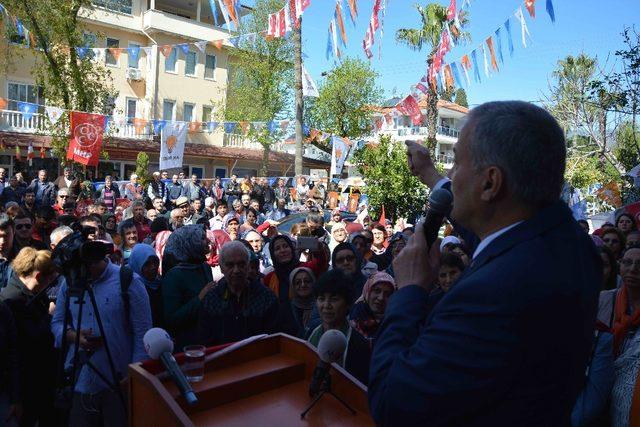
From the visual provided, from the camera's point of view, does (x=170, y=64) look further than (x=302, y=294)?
Yes

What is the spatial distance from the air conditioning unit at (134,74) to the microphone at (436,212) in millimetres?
31157

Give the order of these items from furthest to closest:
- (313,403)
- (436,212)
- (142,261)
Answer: (142,261)
(313,403)
(436,212)

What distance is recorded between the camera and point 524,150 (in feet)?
4.24

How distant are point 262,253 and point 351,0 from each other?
22.3ft

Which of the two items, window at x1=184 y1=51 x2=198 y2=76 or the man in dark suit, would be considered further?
window at x1=184 y1=51 x2=198 y2=76

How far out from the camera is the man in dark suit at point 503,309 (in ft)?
3.89

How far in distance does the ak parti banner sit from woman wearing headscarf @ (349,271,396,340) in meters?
13.1

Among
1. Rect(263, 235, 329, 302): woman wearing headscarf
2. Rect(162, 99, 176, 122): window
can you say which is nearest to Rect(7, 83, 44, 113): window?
Rect(162, 99, 176, 122): window

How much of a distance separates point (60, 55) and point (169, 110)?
1564 centimetres

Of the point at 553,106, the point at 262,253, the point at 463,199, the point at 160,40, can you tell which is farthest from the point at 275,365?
the point at 160,40

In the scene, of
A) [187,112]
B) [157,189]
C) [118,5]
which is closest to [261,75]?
[187,112]

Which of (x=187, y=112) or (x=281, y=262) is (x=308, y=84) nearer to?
(x=281, y=262)

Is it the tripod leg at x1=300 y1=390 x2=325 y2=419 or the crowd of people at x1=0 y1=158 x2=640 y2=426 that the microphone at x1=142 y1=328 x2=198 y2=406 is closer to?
the tripod leg at x1=300 y1=390 x2=325 y2=419

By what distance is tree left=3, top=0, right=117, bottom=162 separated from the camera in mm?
16344
